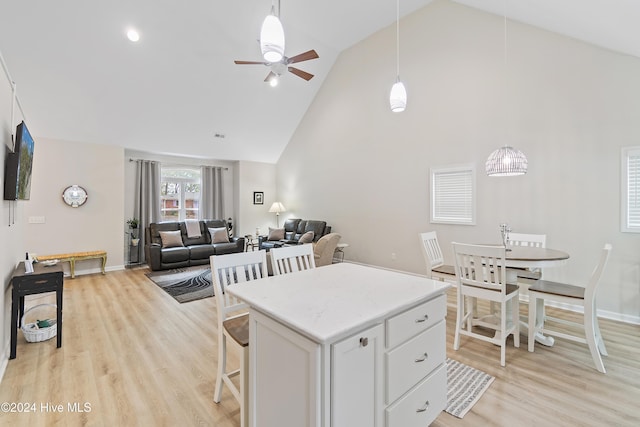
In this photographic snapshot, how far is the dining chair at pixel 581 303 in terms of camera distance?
238 centimetres

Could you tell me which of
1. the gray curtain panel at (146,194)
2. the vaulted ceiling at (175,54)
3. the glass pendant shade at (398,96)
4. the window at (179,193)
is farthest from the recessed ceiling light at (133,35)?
the glass pendant shade at (398,96)

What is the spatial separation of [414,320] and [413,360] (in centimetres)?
21

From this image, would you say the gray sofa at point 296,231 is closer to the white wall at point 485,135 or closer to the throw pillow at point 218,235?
the white wall at point 485,135

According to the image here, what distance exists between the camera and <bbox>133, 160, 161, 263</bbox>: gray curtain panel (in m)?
6.77

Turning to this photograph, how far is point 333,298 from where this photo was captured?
5.04 feet

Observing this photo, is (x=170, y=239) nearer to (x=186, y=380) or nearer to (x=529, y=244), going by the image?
(x=186, y=380)

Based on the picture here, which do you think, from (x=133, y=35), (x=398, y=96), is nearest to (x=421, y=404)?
(x=398, y=96)

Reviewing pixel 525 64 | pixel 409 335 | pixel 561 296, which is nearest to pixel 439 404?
pixel 409 335

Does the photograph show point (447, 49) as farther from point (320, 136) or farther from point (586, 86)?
point (320, 136)

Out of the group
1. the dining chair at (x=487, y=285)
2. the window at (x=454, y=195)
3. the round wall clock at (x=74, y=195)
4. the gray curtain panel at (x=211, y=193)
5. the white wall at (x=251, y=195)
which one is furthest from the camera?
the white wall at (x=251, y=195)

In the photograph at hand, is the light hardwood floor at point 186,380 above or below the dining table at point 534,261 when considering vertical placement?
below

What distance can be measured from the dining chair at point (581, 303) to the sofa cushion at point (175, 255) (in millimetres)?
6130

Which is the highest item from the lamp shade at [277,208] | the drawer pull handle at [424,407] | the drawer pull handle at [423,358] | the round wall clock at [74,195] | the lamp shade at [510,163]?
the lamp shade at [510,163]

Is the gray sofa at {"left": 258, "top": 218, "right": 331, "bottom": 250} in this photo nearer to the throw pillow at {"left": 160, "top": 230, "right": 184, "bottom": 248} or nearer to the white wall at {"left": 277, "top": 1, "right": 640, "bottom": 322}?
the white wall at {"left": 277, "top": 1, "right": 640, "bottom": 322}
